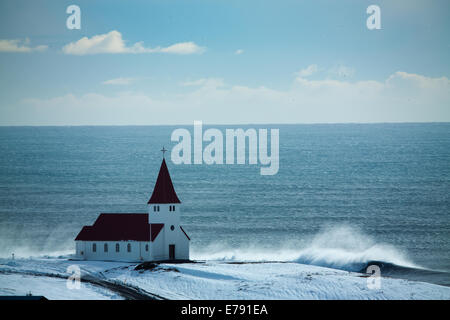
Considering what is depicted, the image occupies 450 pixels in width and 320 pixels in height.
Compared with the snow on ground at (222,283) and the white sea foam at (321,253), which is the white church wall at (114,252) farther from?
A: the white sea foam at (321,253)

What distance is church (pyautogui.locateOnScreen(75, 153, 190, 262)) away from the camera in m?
64.4

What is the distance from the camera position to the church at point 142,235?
64438mm

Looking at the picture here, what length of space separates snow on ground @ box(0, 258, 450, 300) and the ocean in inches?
498

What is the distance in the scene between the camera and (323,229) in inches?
3984

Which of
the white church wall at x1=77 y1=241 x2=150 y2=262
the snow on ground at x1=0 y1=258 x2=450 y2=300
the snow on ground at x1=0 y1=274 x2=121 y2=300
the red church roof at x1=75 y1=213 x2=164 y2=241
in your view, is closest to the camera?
the snow on ground at x1=0 y1=274 x2=121 y2=300

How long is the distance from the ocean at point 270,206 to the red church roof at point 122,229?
14.0 metres

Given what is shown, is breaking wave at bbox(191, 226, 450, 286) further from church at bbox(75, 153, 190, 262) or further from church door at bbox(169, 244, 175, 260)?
church at bbox(75, 153, 190, 262)

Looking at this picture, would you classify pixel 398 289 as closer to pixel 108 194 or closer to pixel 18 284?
pixel 18 284

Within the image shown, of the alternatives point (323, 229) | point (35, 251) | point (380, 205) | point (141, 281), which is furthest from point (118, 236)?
point (380, 205)

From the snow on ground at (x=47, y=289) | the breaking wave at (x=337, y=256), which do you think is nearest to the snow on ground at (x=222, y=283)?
the snow on ground at (x=47, y=289)

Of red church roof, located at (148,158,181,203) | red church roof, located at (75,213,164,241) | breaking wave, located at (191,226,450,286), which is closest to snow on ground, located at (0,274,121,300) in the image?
red church roof, located at (75,213,164,241)

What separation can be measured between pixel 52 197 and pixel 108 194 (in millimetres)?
9904

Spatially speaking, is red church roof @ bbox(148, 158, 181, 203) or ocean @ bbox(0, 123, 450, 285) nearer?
red church roof @ bbox(148, 158, 181, 203)
